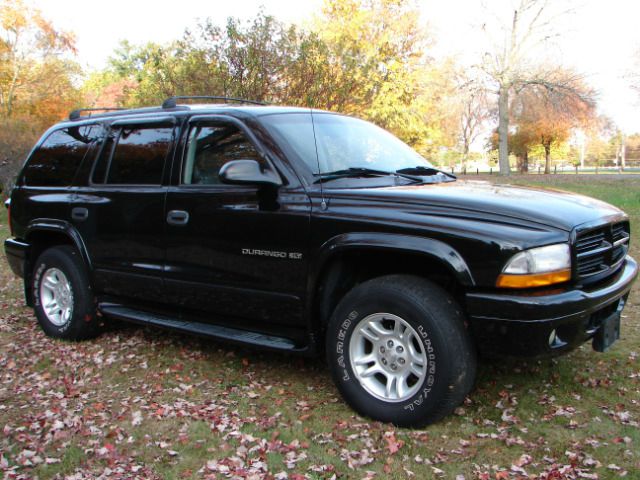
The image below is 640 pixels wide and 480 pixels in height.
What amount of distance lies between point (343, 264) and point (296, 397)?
1.01 m

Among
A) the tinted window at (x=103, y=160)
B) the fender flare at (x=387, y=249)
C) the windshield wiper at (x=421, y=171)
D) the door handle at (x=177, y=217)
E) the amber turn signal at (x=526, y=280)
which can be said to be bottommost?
the amber turn signal at (x=526, y=280)

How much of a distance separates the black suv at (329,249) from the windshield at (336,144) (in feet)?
0.05

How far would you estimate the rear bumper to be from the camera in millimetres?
5559

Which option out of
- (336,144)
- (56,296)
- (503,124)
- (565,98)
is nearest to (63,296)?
(56,296)

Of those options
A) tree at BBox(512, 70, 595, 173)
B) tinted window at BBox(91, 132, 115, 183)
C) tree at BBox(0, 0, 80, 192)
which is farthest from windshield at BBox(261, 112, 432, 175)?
tree at BBox(512, 70, 595, 173)

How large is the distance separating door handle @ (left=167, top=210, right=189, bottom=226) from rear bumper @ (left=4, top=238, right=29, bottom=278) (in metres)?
2.00

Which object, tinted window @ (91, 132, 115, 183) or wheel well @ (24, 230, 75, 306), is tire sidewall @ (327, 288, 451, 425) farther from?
wheel well @ (24, 230, 75, 306)

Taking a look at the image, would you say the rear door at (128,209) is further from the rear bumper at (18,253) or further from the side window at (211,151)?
the rear bumper at (18,253)

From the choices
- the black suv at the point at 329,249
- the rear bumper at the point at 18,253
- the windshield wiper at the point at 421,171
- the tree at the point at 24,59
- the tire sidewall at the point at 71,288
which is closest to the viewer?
the black suv at the point at 329,249

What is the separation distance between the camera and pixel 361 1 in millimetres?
29359

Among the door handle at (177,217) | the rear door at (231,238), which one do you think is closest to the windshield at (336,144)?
the rear door at (231,238)

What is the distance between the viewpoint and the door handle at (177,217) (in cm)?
425

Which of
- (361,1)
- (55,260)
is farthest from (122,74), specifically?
(55,260)

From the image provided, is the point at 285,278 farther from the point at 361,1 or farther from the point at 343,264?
the point at 361,1
